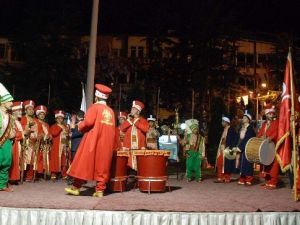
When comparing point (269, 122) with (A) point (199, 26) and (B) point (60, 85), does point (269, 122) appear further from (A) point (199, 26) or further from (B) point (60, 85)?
(B) point (60, 85)

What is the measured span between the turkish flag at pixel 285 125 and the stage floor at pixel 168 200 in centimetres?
78

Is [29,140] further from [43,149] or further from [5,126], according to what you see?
[5,126]

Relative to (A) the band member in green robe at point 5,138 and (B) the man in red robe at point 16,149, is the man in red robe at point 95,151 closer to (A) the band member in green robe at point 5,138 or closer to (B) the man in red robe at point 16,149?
(A) the band member in green robe at point 5,138

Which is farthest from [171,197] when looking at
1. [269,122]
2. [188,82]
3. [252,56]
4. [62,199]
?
[252,56]

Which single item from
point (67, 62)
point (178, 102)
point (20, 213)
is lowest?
point (20, 213)

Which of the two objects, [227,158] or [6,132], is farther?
[227,158]

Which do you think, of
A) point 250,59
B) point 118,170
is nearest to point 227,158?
point 118,170

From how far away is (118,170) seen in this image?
9.19 metres

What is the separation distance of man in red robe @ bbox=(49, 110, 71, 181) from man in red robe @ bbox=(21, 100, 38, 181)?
75cm

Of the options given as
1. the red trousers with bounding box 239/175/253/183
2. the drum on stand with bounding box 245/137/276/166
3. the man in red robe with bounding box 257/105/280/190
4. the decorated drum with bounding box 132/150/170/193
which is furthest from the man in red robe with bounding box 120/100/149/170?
the man in red robe with bounding box 257/105/280/190

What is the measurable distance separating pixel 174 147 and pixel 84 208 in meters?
13.3

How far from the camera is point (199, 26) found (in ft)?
89.0

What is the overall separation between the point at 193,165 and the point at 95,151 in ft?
14.8

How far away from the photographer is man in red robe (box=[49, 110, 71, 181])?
40.7ft
